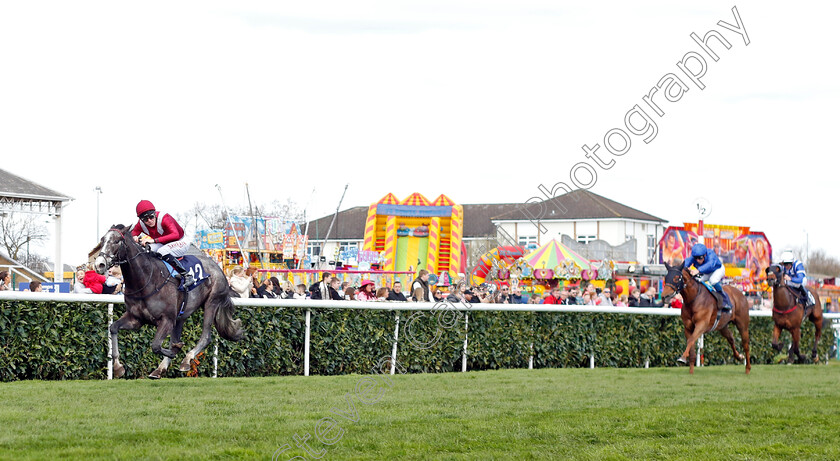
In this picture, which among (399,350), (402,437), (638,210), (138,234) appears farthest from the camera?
(638,210)

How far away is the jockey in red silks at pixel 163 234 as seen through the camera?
8.20 meters

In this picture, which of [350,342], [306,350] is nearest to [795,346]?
[350,342]

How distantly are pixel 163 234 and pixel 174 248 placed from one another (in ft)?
0.51

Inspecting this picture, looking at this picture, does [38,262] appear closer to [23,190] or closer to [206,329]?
[23,190]

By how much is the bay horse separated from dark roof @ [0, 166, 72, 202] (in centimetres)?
1800

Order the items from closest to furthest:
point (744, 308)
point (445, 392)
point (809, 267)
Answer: point (445, 392) → point (744, 308) → point (809, 267)

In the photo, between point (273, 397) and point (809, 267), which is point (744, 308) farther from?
point (809, 267)

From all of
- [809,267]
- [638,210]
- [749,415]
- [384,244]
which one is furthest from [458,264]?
[809,267]

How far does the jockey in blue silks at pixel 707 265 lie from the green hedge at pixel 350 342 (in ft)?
4.99

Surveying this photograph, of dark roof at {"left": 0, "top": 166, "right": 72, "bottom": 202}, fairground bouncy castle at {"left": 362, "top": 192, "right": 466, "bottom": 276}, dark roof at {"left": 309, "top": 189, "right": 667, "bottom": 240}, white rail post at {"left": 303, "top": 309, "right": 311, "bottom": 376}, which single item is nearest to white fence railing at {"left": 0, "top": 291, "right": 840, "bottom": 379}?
white rail post at {"left": 303, "top": 309, "right": 311, "bottom": 376}

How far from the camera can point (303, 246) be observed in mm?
22812

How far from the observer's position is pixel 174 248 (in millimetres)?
8430

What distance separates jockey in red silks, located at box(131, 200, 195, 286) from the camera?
820 cm

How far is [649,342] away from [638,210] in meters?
61.4
